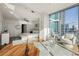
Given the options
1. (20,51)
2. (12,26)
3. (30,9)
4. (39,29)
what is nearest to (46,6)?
(30,9)

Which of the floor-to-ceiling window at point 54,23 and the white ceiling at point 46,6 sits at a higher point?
the white ceiling at point 46,6

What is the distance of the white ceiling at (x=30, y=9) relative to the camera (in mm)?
2316

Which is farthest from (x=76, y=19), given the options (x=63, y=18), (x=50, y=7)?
(x=50, y=7)


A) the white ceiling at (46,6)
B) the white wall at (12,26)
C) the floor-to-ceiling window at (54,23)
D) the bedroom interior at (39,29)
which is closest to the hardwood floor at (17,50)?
the bedroom interior at (39,29)

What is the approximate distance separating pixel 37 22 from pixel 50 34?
336 millimetres

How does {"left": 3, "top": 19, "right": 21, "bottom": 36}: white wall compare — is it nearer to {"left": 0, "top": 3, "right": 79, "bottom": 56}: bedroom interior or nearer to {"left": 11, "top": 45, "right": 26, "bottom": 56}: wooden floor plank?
{"left": 0, "top": 3, "right": 79, "bottom": 56}: bedroom interior

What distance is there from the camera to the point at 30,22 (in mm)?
2379

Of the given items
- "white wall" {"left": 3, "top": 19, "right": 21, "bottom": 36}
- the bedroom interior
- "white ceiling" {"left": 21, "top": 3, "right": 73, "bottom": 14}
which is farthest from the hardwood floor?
"white ceiling" {"left": 21, "top": 3, "right": 73, "bottom": 14}

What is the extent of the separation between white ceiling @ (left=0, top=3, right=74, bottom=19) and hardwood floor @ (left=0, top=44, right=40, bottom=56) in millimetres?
546

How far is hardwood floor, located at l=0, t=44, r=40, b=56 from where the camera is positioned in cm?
231

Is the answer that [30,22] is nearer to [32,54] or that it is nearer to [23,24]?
[23,24]

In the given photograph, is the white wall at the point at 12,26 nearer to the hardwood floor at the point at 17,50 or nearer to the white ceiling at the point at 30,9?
the white ceiling at the point at 30,9

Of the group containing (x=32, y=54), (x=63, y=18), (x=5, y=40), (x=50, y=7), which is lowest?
(x=32, y=54)

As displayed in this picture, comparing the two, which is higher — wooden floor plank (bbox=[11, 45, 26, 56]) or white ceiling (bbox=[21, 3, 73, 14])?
white ceiling (bbox=[21, 3, 73, 14])
